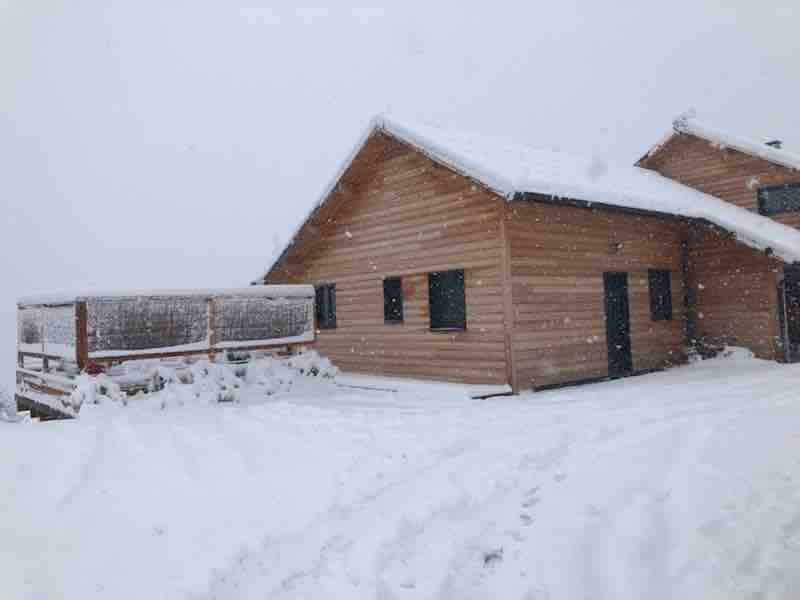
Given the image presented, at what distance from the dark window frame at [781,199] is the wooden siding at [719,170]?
10 cm

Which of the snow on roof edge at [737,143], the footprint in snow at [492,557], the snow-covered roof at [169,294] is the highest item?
the snow on roof edge at [737,143]

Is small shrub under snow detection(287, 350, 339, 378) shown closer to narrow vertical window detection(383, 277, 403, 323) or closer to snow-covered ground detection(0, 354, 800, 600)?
narrow vertical window detection(383, 277, 403, 323)

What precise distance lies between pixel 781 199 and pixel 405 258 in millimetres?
11879

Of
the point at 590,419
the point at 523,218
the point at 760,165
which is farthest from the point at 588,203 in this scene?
the point at 760,165

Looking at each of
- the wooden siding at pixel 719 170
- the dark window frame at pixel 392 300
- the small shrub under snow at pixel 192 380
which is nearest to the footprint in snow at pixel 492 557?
the small shrub under snow at pixel 192 380

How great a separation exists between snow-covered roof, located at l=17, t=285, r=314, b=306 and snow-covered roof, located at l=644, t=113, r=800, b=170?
536 inches

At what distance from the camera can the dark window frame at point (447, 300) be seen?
1210cm

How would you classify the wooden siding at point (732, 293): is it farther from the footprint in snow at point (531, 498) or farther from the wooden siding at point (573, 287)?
the footprint in snow at point (531, 498)

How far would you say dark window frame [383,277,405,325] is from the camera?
44.2 feet

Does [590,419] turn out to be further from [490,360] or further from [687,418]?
[490,360]

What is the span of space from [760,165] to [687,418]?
1329 cm

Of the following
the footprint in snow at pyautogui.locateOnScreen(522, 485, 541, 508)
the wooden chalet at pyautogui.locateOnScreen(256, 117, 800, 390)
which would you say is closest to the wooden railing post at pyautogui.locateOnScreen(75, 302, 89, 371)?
the wooden chalet at pyautogui.locateOnScreen(256, 117, 800, 390)

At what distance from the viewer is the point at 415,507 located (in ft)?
15.5

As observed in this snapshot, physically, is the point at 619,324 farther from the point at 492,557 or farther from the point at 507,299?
the point at 492,557
